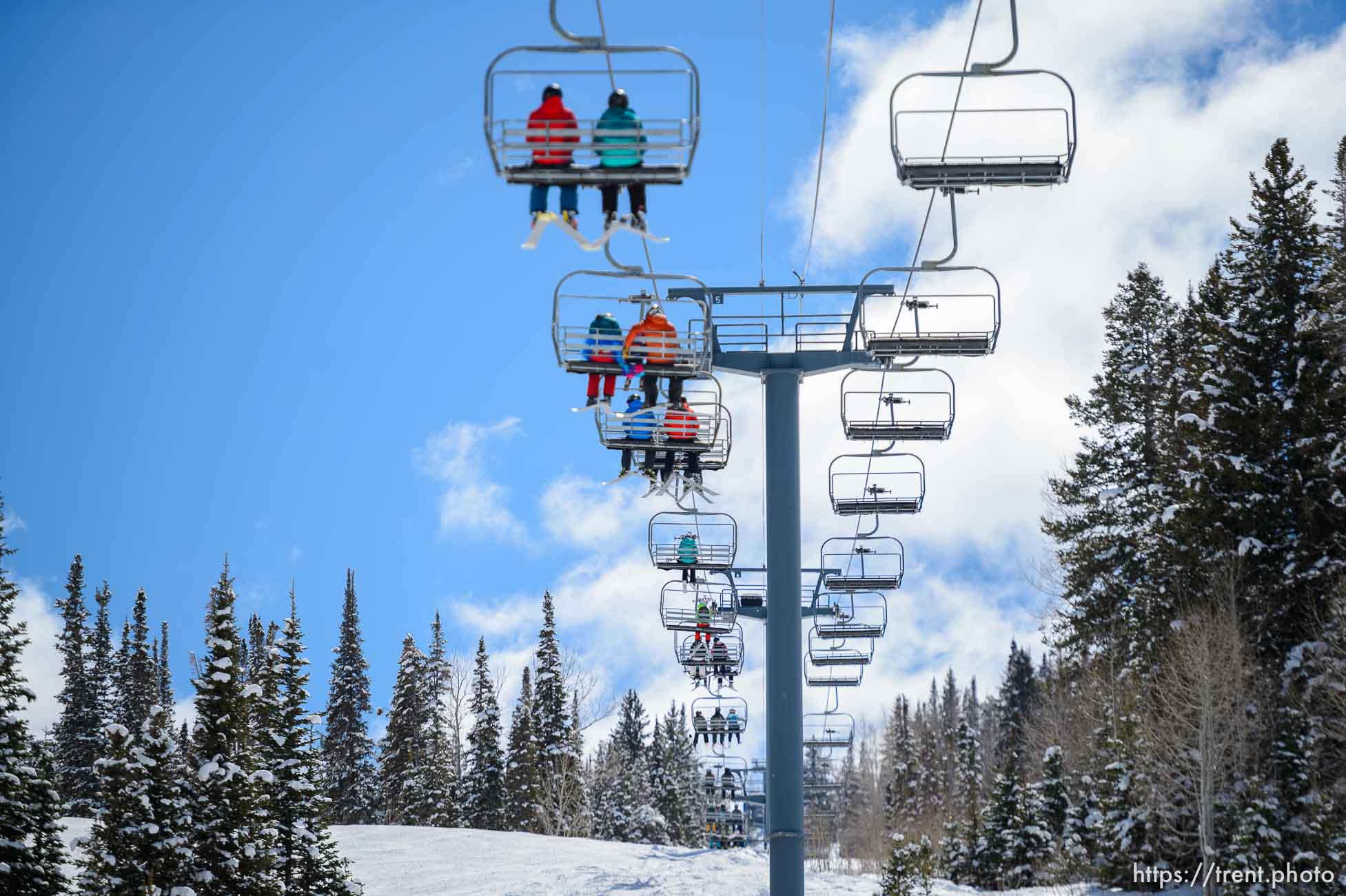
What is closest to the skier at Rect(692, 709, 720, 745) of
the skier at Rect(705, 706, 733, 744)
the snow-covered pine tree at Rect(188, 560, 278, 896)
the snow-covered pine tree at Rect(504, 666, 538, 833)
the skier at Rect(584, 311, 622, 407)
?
the skier at Rect(705, 706, 733, 744)

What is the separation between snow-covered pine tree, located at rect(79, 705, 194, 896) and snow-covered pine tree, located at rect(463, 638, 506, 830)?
113ft

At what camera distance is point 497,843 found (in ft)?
127

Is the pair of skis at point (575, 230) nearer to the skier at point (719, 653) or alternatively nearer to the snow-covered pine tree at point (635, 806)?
the skier at point (719, 653)

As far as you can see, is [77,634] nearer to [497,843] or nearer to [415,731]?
[415,731]

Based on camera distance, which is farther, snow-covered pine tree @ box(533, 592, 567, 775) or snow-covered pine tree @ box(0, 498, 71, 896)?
snow-covered pine tree @ box(533, 592, 567, 775)

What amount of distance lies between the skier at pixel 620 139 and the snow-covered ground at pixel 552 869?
2235 centimetres

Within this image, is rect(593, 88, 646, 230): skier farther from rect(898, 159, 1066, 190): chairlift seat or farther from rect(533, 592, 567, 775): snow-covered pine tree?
rect(533, 592, 567, 775): snow-covered pine tree

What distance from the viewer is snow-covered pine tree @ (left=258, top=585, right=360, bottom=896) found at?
100ft

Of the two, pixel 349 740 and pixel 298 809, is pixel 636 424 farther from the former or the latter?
pixel 349 740

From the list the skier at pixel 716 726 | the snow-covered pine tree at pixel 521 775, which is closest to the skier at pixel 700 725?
the skier at pixel 716 726

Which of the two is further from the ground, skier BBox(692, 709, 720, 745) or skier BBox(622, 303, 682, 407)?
skier BBox(622, 303, 682, 407)

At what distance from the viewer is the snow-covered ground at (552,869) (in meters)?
31.2

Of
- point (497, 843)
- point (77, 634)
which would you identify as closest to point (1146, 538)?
point (497, 843)

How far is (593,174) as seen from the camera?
1005 cm
